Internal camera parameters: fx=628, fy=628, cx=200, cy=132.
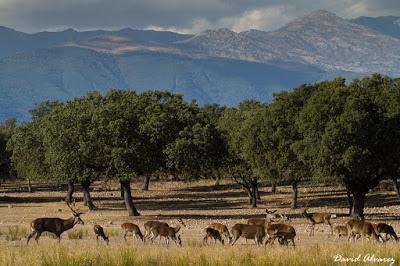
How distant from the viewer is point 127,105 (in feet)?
154

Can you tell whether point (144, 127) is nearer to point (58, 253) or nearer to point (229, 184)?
point (58, 253)

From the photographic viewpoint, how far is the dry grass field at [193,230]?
17.7 meters

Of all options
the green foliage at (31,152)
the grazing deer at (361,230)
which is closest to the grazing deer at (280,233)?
the grazing deer at (361,230)

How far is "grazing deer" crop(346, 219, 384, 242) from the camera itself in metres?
28.6

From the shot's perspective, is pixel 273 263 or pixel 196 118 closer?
pixel 273 263

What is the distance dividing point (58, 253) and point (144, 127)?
27543mm

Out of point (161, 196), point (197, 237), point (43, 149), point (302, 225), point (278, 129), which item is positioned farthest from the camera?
point (161, 196)

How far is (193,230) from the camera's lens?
123 ft

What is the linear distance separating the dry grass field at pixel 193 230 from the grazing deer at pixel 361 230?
2.66 feet

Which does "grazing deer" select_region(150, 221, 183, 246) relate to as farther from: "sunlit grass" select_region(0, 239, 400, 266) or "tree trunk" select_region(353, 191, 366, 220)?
"tree trunk" select_region(353, 191, 366, 220)

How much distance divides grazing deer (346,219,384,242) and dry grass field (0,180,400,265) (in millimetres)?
810

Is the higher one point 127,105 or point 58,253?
A: point 127,105

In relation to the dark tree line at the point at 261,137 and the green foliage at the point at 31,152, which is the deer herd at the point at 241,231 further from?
the green foliage at the point at 31,152

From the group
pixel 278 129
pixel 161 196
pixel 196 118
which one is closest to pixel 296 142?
pixel 278 129
